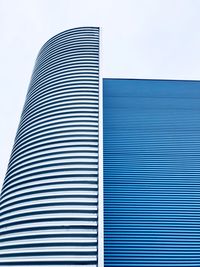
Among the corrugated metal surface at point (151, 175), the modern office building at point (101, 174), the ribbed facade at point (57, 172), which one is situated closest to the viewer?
the ribbed facade at point (57, 172)

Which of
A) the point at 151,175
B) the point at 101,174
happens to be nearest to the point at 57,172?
the point at 101,174

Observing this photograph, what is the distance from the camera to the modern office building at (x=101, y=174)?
10812 millimetres

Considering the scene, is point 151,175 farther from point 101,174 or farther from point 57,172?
point 57,172

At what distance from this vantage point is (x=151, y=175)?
13.6 meters

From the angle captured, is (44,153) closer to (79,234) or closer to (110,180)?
(110,180)

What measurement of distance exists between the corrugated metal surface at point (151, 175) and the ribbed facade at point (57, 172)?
4.94 feet

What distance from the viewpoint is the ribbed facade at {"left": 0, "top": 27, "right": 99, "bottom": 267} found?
34.8 feet

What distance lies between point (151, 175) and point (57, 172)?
607 centimetres

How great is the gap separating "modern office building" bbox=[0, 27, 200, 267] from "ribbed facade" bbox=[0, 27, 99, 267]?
0.06m

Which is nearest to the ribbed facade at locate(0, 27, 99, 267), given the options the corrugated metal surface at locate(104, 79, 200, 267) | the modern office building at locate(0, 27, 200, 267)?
the modern office building at locate(0, 27, 200, 267)

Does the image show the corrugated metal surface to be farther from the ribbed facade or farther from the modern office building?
the ribbed facade

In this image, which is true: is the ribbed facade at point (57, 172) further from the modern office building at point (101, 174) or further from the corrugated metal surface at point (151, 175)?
the corrugated metal surface at point (151, 175)

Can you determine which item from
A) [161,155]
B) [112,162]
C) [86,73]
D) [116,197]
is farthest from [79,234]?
[86,73]

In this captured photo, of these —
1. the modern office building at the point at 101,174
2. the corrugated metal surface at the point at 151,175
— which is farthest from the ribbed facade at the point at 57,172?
the corrugated metal surface at the point at 151,175
